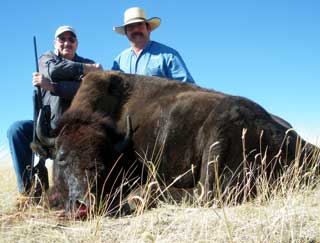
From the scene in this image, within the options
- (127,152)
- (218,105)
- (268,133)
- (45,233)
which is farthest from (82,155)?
(268,133)

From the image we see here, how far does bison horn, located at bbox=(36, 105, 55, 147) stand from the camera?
6.73 metres

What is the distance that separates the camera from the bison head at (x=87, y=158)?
5.87m

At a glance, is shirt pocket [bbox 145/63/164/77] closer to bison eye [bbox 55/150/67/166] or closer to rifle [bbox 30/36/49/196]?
rifle [bbox 30/36/49/196]

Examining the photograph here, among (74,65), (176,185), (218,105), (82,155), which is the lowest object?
(176,185)

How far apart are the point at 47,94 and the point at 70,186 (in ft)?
9.62

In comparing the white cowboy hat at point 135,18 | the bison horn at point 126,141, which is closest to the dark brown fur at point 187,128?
the bison horn at point 126,141

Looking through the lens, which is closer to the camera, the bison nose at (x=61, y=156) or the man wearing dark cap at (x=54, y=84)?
the bison nose at (x=61, y=156)

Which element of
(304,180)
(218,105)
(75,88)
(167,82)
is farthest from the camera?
(75,88)

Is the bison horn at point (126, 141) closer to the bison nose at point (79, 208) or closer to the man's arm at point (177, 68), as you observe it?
the bison nose at point (79, 208)

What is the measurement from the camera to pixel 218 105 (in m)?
6.82

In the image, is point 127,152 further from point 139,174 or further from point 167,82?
point 167,82

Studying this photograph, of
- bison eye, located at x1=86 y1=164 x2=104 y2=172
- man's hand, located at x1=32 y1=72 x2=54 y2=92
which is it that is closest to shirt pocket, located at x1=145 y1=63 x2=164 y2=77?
man's hand, located at x1=32 y1=72 x2=54 y2=92

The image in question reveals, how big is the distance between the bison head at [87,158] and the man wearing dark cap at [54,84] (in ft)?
3.83

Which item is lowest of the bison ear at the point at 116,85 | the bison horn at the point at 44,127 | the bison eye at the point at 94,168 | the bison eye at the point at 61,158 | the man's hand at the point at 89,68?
the bison eye at the point at 94,168
